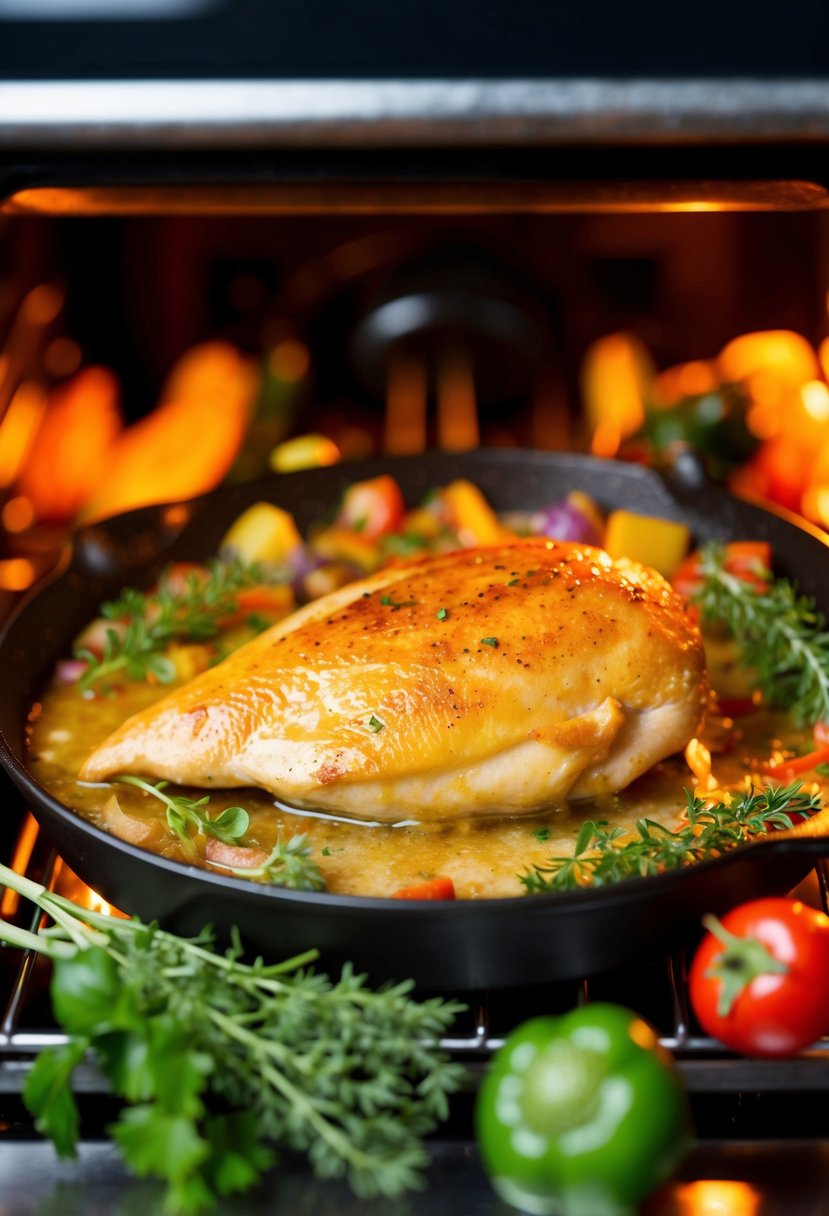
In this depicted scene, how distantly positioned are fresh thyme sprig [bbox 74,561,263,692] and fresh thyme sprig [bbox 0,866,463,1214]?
89 cm

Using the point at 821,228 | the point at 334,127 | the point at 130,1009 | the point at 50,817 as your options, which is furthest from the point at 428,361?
the point at 130,1009

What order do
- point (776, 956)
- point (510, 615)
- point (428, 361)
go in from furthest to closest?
point (428, 361)
point (510, 615)
point (776, 956)

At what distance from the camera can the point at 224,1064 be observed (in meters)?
1.88

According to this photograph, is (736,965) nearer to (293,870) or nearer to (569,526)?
(293,870)

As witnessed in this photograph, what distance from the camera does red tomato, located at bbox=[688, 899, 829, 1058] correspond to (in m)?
1.94

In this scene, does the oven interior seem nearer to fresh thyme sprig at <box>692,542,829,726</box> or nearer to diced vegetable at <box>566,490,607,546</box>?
diced vegetable at <box>566,490,607,546</box>

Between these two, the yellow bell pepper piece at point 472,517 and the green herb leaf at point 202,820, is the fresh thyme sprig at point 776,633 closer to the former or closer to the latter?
the yellow bell pepper piece at point 472,517

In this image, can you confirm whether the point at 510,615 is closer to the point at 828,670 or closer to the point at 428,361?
the point at 828,670

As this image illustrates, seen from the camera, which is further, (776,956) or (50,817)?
(50,817)

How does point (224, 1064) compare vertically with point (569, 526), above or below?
below

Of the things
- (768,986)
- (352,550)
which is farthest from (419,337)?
(768,986)

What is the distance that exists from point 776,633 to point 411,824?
0.88 m

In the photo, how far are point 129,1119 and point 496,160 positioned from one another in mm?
1708

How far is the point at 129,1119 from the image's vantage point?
1768 millimetres
